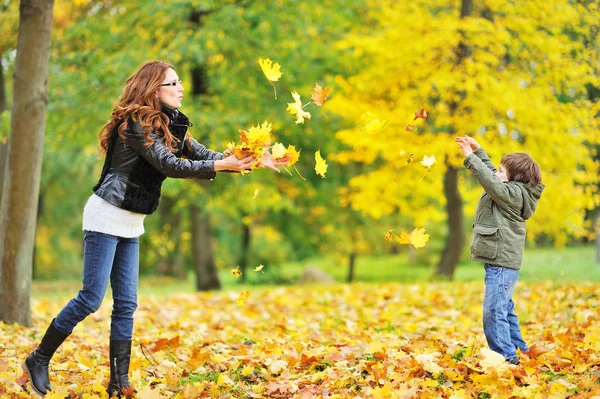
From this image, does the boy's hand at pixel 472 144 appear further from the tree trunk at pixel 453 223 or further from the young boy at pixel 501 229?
the tree trunk at pixel 453 223

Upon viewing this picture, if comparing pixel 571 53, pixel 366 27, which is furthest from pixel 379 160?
pixel 571 53

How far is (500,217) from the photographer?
4.23m

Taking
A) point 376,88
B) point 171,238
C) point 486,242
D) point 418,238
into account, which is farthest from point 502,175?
point 171,238

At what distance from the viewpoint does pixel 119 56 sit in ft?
35.7

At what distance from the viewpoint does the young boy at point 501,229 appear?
13.7 feet

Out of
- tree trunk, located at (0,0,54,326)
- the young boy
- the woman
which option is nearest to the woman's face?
the woman

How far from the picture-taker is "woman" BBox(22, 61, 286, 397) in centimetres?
354

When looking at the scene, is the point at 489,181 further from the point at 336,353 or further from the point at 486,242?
the point at 336,353

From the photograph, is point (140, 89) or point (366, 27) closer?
point (140, 89)

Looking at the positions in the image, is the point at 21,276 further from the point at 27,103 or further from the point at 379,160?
the point at 379,160

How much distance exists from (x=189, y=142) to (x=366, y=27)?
1217 cm

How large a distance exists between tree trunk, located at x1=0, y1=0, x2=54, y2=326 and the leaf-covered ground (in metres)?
0.68

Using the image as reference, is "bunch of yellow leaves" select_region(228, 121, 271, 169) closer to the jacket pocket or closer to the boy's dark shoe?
the jacket pocket

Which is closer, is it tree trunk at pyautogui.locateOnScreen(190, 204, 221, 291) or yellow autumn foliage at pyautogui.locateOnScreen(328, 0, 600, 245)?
yellow autumn foliage at pyautogui.locateOnScreen(328, 0, 600, 245)
